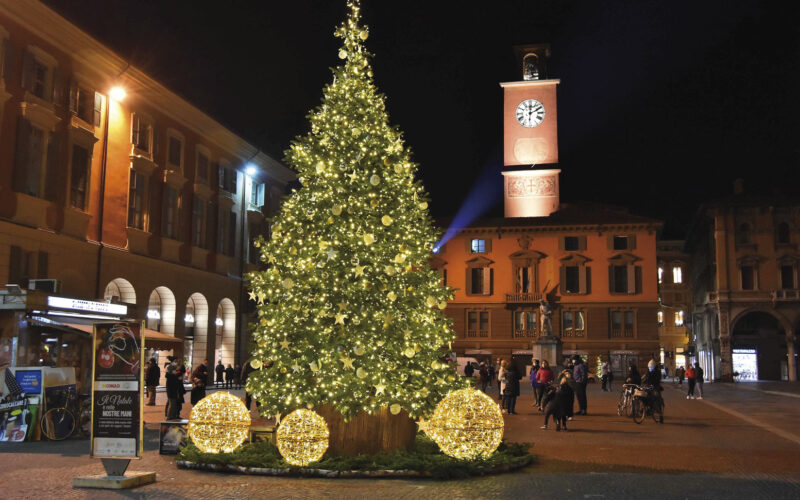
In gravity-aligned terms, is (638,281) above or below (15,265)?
above

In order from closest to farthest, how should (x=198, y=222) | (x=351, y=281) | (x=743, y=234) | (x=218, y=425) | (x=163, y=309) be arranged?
(x=218, y=425) → (x=351, y=281) → (x=163, y=309) → (x=198, y=222) → (x=743, y=234)

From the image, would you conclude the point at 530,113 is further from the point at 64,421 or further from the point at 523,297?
the point at 64,421

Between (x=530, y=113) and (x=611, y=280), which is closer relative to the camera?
(x=611, y=280)

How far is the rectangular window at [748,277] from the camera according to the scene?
60.5 metres

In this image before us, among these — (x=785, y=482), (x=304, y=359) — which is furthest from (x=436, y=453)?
(x=785, y=482)

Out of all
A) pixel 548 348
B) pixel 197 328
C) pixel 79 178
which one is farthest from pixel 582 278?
pixel 79 178

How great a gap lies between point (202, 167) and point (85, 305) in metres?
18.2

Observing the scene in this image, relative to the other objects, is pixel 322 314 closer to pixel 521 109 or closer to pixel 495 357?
pixel 495 357

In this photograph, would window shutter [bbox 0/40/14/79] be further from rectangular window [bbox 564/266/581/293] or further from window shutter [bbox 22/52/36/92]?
rectangular window [bbox 564/266/581/293]

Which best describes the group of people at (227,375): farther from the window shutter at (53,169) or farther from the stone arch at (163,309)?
the window shutter at (53,169)

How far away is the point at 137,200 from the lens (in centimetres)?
3259

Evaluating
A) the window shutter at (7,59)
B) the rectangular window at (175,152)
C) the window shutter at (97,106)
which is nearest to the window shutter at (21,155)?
the window shutter at (7,59)

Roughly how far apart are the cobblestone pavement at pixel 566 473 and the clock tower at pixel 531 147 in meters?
49.1

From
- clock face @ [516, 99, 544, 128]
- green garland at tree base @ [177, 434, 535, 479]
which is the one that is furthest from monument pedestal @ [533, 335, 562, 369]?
green garland at tree base @ [177, 434, 535, 479]
